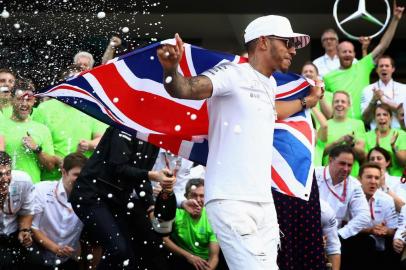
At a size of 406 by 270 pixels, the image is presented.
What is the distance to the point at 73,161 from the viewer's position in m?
9.08

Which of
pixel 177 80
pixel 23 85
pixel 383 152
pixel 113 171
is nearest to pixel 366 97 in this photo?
pixel 383 152

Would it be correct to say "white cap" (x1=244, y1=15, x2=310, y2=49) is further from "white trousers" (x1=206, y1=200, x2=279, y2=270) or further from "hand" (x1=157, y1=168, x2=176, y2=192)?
"hand" (x1=157, y1=168, x2=176, y2=192)

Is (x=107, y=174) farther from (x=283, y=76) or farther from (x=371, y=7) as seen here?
(x=371, y=7)

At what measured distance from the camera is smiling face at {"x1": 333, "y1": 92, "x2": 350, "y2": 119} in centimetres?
1121

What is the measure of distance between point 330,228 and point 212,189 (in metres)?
3.27

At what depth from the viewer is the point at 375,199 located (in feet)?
33.4

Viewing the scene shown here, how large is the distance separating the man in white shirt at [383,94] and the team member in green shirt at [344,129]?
0.41 m

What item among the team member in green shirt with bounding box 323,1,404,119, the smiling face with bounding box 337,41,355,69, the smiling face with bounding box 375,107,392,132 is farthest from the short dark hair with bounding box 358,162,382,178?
the smiling face with bounding box 337,41,355,69

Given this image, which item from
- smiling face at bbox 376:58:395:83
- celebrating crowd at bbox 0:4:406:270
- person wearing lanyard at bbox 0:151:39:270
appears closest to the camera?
celebrating crowd at bbox 0:4:406:270

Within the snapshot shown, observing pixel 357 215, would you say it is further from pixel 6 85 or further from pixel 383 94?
pixel 6 85

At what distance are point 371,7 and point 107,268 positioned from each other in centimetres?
788

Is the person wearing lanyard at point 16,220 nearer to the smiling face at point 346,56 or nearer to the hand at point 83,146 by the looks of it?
the hand at point 83,146

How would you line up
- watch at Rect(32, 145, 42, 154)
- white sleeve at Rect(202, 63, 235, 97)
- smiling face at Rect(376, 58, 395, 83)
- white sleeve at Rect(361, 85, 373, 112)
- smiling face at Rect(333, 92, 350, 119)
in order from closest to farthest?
white sleeve at Rect(202, 63, 235, 97), watch at Rect(32, 145, 42, 154), smiling face at Rect(333, 92, 350, 119), white sleeve at Rect(361, 85, 373, 112), smiling face at Rect(376, 58, 395, 83)

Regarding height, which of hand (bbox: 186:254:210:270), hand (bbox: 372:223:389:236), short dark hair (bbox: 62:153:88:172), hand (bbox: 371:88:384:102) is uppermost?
hand (bbox: 371:88:384:102)
